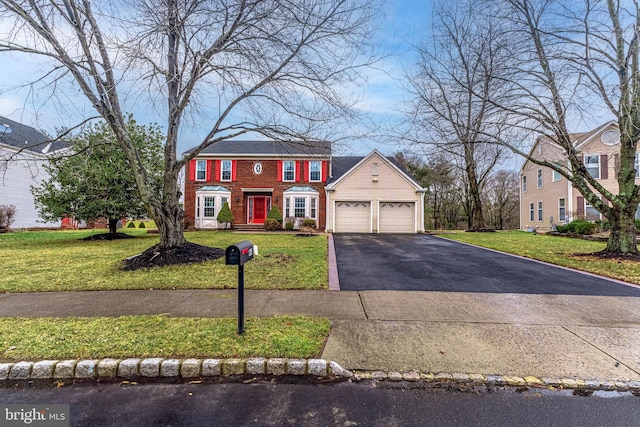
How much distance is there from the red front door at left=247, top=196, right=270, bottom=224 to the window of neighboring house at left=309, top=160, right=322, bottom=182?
3680 mm

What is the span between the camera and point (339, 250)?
11.6 m

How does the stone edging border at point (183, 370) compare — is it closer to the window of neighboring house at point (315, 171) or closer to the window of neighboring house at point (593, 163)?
the window of neighboring house at point (315, 171)

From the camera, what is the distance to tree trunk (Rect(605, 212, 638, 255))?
9.40m

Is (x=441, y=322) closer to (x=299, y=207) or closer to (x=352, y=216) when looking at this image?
(x=352, y=216)

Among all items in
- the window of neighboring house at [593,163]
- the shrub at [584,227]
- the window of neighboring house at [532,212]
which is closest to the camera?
the shrub at [584,227]

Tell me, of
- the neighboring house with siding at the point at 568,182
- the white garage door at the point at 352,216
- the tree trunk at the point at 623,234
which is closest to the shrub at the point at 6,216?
the white garage door at the point at 352,216

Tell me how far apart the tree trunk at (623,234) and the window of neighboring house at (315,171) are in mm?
16112

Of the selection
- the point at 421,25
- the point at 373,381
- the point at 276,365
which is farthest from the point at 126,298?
the point at 421,25

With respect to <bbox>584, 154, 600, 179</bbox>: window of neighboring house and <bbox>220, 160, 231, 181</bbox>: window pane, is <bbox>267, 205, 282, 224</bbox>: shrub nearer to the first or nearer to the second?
<bbox>220, 160, 231, 181</bbox>: window pane

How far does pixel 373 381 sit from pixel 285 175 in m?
20.4

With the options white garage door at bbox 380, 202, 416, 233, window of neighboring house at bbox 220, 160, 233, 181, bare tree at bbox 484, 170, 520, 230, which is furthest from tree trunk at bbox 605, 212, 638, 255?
bare tree at bbox 484, 170, 520, 230

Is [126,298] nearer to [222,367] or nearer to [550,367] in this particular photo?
[222,367]

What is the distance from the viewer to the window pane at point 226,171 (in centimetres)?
2262

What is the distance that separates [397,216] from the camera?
816 inches
